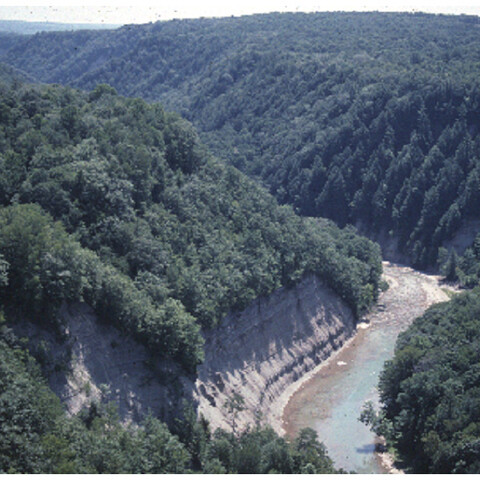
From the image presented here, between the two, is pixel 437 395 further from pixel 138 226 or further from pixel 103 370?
pixel 138 226

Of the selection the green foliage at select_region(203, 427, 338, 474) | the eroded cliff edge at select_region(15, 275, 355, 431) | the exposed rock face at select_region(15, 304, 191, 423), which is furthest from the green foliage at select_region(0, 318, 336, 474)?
the eroded cliff edge at select_region(15, 275, 355, 431)

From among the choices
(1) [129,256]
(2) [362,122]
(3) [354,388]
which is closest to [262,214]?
(3) [354,388]

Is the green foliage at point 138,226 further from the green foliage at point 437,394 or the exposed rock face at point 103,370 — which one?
the green foliage at point 437,394

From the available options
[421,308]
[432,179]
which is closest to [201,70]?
[432,179]

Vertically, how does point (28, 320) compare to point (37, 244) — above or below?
below

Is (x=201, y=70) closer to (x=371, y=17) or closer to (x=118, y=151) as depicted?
(x=371, y=17)

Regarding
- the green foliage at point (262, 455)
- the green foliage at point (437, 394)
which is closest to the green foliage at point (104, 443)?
the green foliage at point (262, 455)

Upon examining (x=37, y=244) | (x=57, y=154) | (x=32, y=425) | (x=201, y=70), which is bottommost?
(x=32, y=425)
